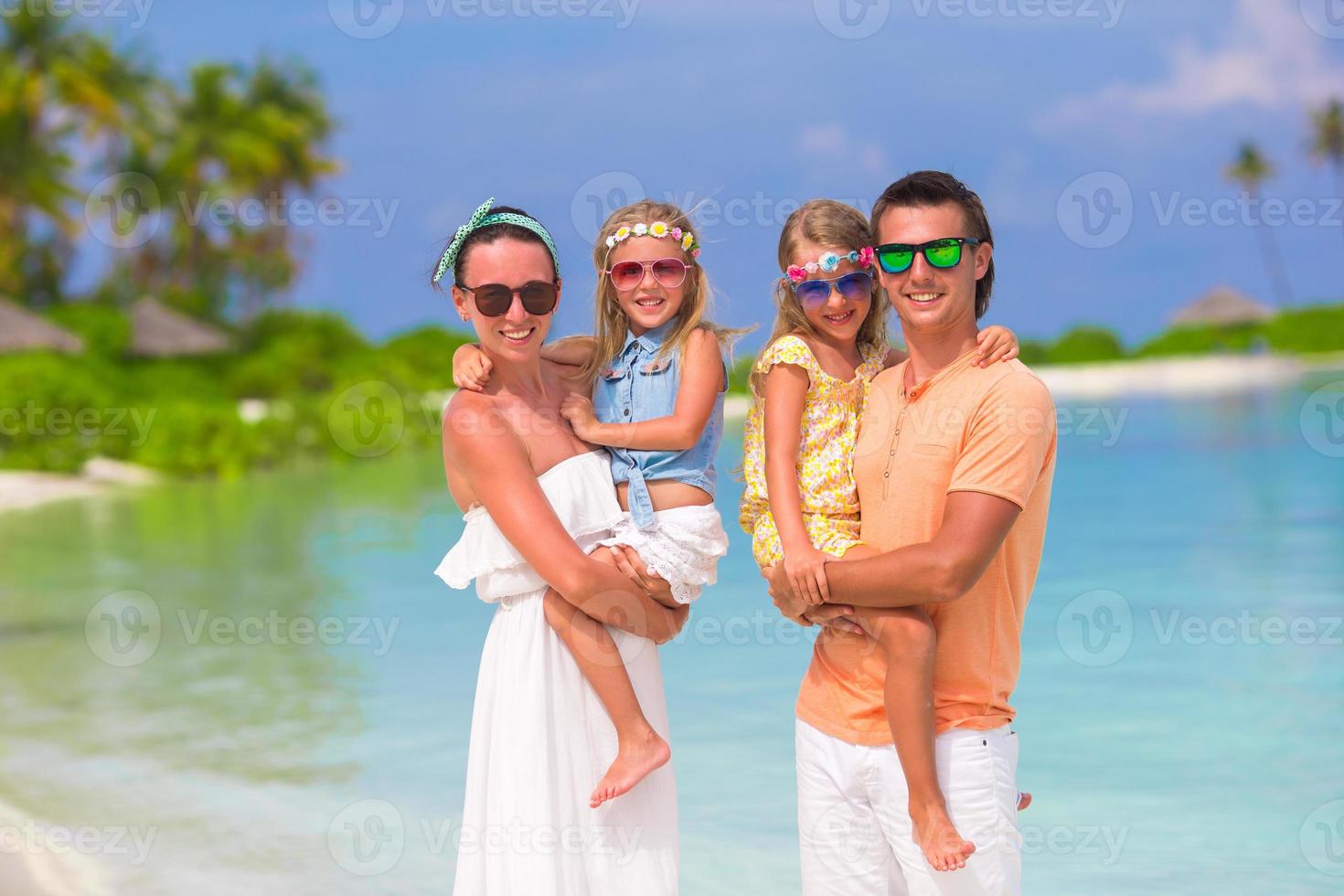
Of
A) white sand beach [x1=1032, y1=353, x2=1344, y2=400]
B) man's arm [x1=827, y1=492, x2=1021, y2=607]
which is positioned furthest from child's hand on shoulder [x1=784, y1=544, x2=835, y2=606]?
white sand beach [x1=1032, y1=353, x2=1344, y2=400]

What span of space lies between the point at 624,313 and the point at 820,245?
0.56 m

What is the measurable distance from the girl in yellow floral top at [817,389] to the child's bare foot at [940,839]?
0.49 ft

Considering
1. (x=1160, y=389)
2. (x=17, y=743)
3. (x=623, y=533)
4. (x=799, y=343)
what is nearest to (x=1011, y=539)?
(x=799, y=343)

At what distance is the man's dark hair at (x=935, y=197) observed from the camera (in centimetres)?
263

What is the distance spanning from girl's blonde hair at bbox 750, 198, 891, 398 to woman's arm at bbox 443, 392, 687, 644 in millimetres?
537

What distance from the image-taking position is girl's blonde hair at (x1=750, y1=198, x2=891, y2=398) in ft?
9.46

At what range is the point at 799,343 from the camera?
2.88 meters

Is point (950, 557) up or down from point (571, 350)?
down

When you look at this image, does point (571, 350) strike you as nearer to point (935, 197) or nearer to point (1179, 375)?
point (935, 197)

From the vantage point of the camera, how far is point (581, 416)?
306cm

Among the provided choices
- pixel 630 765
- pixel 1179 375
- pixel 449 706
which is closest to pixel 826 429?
pixel 630 765

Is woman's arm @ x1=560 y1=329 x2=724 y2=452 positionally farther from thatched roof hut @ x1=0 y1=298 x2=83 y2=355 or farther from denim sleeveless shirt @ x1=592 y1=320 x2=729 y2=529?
thatched roof hut @ x1=0 y1=298 x2=83 y2=355

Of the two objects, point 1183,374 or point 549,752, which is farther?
point 1183,374

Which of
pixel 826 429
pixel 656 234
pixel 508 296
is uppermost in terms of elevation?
pixel 656 234
